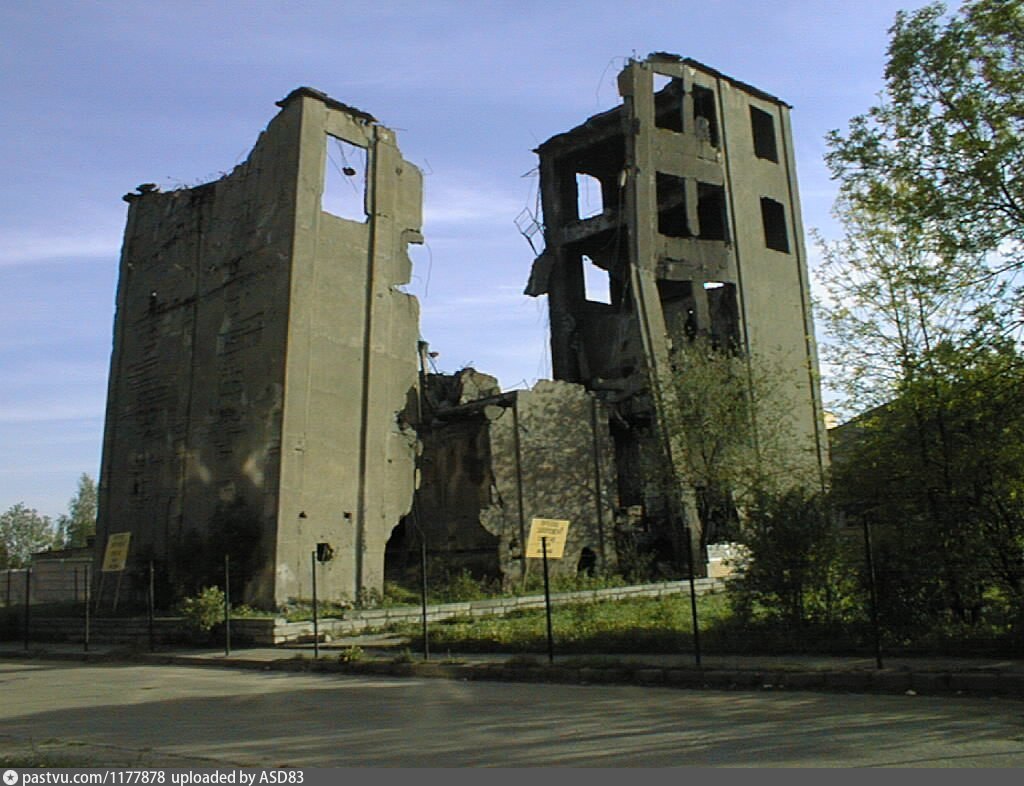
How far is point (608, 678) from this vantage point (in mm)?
12242

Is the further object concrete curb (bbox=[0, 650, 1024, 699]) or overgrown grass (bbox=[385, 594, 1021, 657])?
overgrown grass (bbox=[385, 594, 1021, 657])

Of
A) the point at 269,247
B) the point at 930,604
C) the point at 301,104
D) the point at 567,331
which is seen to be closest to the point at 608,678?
the point at 930,604

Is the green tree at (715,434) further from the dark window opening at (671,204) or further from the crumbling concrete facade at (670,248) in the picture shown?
the dark window opening at (671,204)

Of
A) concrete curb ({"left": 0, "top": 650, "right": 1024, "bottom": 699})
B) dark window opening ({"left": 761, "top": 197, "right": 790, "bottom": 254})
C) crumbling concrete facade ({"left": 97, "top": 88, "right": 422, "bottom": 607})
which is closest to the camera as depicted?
concrete curb ({"left": 0, "top": 650, "right": 1024, "bottom": 699})

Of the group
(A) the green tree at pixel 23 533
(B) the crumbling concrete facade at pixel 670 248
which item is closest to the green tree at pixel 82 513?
(A) the green tree at pixel 23 533

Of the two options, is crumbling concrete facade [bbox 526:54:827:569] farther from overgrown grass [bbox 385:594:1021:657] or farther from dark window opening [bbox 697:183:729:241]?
overgrown grass [bbox 385:594:1021:657]

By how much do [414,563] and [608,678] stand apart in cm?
1618

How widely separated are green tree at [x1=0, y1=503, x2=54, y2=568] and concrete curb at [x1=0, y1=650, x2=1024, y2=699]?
86.7m

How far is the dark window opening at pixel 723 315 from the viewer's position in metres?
35.6

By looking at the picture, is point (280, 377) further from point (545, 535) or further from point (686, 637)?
point (686, 637)

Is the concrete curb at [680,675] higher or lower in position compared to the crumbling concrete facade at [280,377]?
lower

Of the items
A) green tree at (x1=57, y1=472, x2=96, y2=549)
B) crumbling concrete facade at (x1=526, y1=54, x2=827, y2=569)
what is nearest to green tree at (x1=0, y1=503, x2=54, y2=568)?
green tree at (x1=57, y1=472, x2=96, y2=549)

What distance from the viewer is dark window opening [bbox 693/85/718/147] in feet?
120

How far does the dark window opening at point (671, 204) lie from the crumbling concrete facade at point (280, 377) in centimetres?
1271
